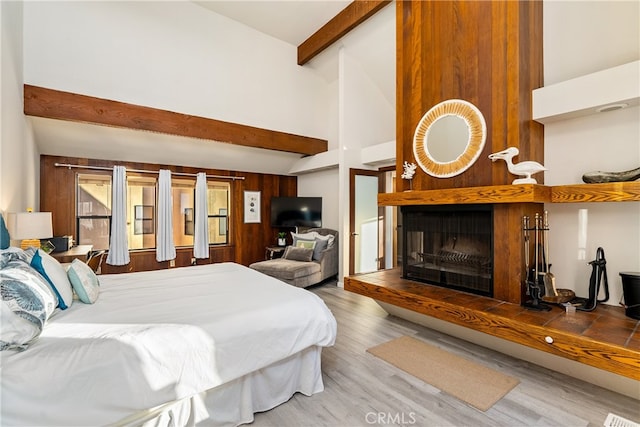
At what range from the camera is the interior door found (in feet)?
16.5

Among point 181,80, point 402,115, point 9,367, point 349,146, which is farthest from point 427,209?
point 181,80

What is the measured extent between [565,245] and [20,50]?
578 centimetres

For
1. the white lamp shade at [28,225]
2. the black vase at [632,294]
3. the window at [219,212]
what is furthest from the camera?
the window at [219,212]

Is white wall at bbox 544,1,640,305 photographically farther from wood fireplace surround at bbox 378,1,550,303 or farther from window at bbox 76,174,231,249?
window at bbox 76,174,231,249

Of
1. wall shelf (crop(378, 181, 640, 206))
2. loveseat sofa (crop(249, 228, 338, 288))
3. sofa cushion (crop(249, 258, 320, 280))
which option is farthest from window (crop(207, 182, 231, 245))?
wall shelf (crop(378, 181, 640, 206))

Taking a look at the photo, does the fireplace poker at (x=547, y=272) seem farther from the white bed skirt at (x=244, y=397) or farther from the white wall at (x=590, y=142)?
the white bed skirt at (x=244, y=397)

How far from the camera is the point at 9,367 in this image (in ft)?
3.72

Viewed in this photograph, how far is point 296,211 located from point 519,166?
165 inches

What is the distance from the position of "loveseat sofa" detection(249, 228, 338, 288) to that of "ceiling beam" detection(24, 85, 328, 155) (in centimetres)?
168

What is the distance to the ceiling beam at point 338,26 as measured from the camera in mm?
4023

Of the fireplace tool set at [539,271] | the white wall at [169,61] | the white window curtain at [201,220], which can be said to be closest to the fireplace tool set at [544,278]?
the fireplace tool set at [539,271]

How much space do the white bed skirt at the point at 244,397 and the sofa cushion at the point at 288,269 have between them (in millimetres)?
2486

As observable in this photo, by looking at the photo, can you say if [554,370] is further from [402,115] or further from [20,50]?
[20,50]

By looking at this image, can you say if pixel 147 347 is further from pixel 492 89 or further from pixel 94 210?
pixel 94 210
